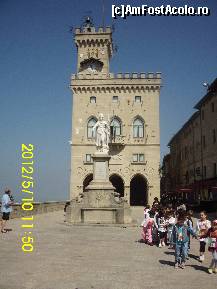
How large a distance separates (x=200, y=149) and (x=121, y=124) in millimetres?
10337

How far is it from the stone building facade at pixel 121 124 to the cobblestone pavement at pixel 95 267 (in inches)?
1286

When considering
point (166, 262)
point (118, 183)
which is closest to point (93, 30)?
point (118, 183)

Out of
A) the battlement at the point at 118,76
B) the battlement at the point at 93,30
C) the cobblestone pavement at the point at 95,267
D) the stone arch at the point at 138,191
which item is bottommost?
the cobblestone pavement at the point at 95,267

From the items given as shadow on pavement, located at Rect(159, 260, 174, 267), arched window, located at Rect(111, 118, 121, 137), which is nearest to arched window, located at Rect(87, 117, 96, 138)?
arched window, located at Rect(111, 118, 121, 137)

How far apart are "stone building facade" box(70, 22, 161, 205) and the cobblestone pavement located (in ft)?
107

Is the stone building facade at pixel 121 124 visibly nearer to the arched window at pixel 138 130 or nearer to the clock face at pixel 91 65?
the arched window at pixel 138 130

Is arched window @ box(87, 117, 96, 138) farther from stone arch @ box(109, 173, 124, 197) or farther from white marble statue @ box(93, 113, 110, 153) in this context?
white marble statue @ box(93, 113, 110, 153)

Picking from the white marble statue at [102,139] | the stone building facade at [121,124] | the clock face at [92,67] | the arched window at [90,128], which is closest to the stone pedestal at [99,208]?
the white marble statue at [102,139]

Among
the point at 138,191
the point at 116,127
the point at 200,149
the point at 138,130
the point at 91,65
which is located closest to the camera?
the point at 200,149

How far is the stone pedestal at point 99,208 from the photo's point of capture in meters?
20.3

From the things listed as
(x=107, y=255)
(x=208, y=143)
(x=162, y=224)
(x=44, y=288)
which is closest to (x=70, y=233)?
(x=162, y=224)

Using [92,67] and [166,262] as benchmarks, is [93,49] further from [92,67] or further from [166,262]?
[166,262]

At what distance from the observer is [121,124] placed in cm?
4762

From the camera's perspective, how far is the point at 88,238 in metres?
14.5
